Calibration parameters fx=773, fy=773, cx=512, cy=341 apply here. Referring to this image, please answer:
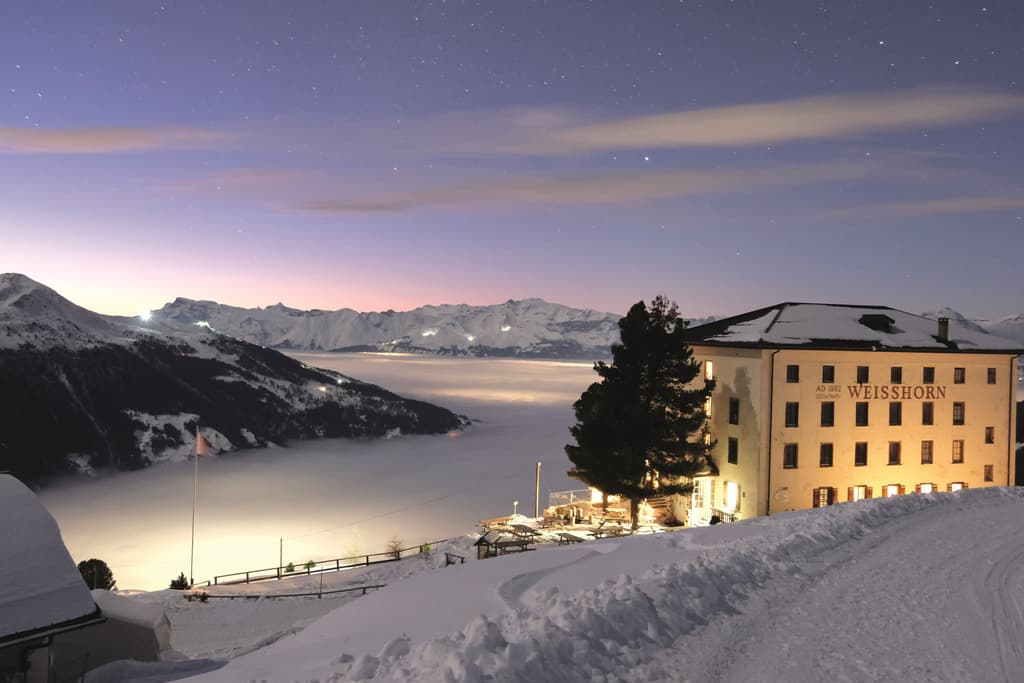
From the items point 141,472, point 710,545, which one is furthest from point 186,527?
point 710,545

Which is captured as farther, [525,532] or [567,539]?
[525,532]

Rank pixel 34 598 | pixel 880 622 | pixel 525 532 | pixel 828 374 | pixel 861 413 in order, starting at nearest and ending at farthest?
pixel 880 622, pixel 34 598, pixel 525 532, pixel 828 374, pixel 861 413

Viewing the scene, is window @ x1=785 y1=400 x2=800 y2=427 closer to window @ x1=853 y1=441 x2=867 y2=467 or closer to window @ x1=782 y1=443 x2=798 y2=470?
window @ x1=782 y1=443 x2=798 y2=470

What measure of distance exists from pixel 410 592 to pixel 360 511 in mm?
121043

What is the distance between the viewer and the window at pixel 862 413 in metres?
43.9

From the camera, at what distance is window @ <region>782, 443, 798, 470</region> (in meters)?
42.9

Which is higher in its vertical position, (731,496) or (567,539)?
(731,496)

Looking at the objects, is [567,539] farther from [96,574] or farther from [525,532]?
[96,574]

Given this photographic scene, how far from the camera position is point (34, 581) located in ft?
57.7

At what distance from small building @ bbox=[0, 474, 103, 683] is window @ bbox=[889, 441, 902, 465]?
135 feet

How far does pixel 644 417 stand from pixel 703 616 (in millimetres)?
29513

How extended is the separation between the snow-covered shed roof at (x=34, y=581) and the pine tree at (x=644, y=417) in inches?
1127

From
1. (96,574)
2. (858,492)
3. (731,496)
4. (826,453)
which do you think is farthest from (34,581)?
(858,492)

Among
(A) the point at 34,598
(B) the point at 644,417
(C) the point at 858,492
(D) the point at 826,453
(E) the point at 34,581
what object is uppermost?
(B) the point at 644,417
